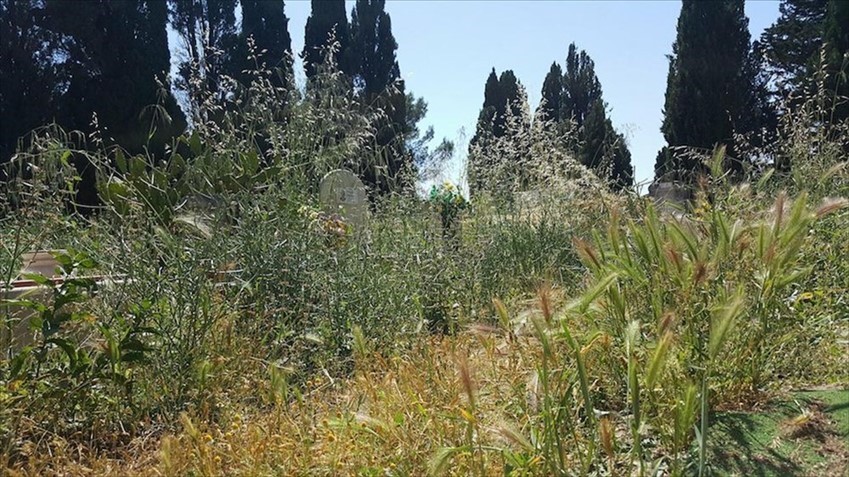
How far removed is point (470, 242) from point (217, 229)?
1.68 meters

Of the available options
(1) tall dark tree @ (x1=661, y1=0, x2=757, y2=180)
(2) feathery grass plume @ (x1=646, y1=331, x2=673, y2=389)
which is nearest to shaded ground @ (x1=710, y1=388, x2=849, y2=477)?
(2) feathery grass plume @ (x1=646, y1=331, x2=673, y2=389)

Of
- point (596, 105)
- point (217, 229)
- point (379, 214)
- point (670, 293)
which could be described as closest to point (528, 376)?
point (670, 293)

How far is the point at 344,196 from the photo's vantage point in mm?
4973

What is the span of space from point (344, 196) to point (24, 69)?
1213 cm

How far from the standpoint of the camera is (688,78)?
16.4 metres

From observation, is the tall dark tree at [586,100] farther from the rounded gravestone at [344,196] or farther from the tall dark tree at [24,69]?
the tall dark tree at [24,69]

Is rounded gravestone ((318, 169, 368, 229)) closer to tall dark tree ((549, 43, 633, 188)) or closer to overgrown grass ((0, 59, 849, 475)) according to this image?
overgrown grass ((0, 59, 849, 475))

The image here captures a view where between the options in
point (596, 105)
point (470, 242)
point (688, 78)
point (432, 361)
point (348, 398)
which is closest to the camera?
point (348, 398)

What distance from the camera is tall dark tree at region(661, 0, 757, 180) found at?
15.9m

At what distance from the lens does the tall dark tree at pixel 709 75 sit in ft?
52.2

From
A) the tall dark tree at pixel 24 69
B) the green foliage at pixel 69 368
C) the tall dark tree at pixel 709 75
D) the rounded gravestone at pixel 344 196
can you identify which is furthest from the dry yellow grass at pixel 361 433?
the tall dark tree at pixel 709 75

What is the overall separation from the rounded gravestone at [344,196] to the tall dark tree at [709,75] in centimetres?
1255

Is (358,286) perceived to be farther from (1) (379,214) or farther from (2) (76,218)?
(2) (76,218)

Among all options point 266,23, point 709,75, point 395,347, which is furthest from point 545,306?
point 266,23
